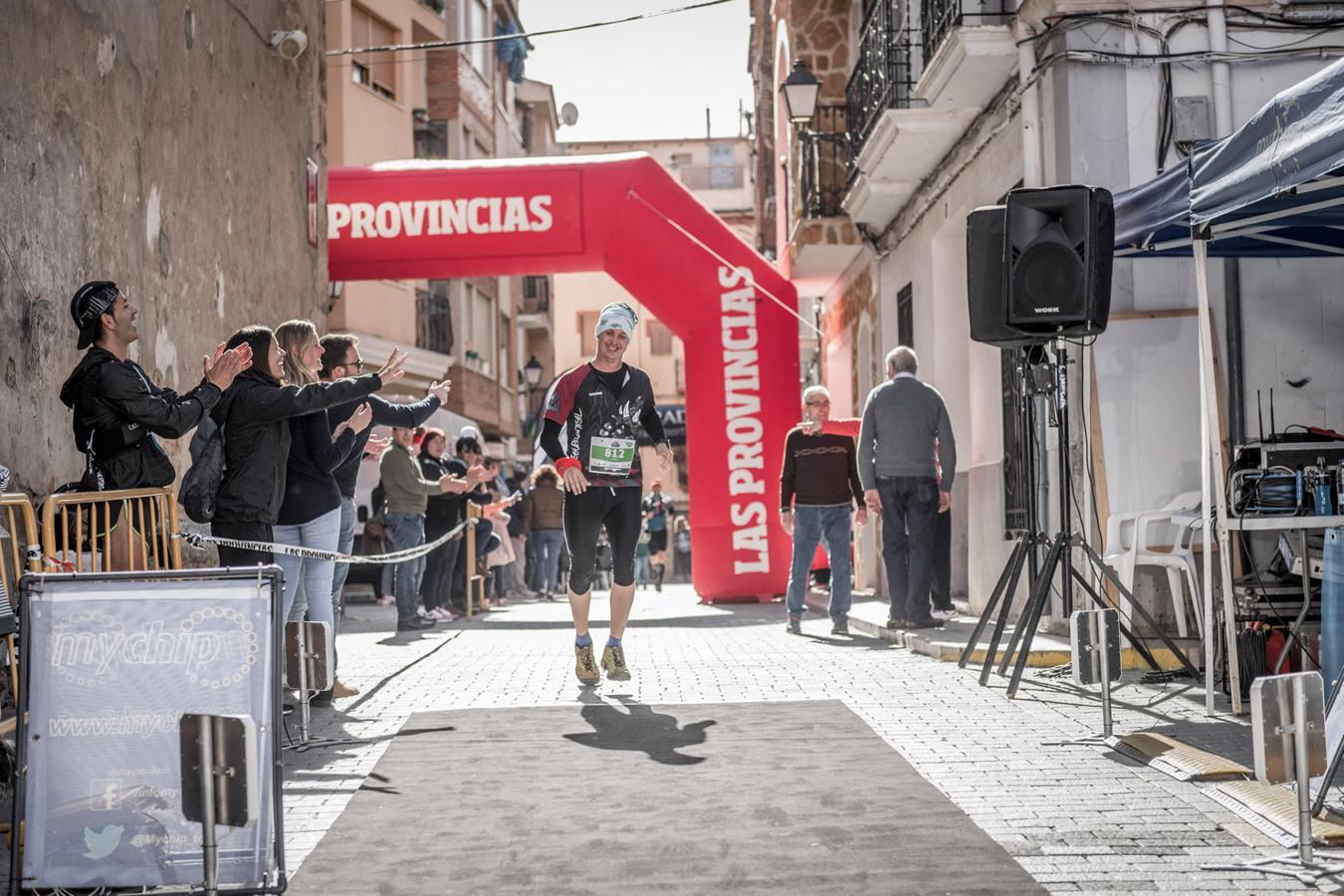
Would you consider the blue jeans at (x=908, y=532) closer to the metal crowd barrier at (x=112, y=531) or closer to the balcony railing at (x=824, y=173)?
the metal crowd barrier at (x=112, y=531)

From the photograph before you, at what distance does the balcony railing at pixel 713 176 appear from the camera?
75.4 meters

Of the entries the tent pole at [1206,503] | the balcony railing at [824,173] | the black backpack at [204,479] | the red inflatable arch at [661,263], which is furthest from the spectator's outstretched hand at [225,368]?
the balcony railing at [824,173]

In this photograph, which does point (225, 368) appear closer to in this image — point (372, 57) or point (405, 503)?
point (405, 503)

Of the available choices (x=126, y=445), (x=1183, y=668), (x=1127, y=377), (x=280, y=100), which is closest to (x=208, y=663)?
(x=126, y=445)

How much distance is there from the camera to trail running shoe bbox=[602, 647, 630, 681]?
9586mm

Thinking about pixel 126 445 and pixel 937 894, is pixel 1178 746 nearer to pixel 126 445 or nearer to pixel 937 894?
pixel 937 894

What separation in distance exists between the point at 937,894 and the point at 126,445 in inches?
149

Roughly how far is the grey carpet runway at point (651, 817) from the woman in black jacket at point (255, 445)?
1.11 metres

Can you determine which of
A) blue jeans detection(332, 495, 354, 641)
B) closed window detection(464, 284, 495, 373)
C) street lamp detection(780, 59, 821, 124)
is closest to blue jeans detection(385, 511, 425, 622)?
blue jeans detection(332, 495, 354, 641)

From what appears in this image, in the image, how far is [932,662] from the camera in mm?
10586

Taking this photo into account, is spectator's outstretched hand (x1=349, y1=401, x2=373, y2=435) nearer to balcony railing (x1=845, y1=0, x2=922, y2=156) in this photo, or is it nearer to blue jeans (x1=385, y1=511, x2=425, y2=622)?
blue jeans (x1=385, y1=511, x2=425, y2=622)

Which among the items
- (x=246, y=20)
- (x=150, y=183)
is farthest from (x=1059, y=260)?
(x=246, y=20)

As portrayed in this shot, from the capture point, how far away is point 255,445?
7371mm

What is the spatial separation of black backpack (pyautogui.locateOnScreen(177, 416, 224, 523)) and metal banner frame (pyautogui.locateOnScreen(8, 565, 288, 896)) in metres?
2.85
